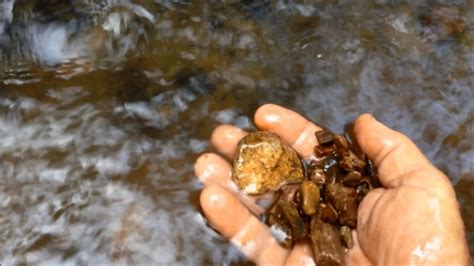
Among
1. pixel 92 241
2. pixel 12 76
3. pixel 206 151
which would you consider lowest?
pixel 92 241

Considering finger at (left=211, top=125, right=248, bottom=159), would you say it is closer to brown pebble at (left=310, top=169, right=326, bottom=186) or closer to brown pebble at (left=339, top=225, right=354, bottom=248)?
brown pebble at (left=310, top=169, right=326, bottom=186)

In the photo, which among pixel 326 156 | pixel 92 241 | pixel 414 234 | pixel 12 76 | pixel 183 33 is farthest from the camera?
pixel 183 33

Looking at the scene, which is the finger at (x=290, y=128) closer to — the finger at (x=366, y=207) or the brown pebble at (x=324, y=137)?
the brown pebble at (x=324, y=137)

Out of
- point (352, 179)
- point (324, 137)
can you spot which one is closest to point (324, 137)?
point (324, 137)

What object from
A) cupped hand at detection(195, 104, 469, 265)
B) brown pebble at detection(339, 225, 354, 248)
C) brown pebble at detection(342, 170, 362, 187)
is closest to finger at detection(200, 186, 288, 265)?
cupped hand at detection(195, 104, 469, 265)

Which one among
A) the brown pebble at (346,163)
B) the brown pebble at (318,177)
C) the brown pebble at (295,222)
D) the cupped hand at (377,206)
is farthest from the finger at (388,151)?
the brown pebble at (295,222)

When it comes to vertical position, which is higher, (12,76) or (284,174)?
(12,76)

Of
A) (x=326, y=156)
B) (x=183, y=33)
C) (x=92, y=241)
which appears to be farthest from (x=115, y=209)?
(x=183, y=33)

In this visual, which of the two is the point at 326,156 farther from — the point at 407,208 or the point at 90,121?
the point at 90,121
